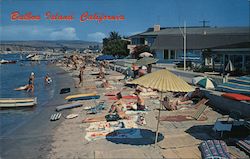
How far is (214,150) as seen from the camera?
867 centimetres

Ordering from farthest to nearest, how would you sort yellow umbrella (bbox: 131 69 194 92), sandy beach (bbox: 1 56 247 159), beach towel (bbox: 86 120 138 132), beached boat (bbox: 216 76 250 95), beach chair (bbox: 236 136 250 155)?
beach towel (bbox: 86 120 138 132), beached boat (bbox: 216 76 250 95), sandy beach (bbox: 1 56 247 159), beach chair (bbox: 236 136 250 155), yellow umbrella (bbox: 131 69 194 92)

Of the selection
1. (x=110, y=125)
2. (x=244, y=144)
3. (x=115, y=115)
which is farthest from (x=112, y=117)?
(x=244, y=144)

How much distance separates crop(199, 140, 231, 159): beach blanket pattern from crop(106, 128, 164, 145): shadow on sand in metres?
1.87

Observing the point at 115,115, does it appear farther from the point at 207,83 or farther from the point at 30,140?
the point at 207,83

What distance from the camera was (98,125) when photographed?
12648 millimetres

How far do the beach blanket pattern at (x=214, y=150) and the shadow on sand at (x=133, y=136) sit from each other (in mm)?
1870

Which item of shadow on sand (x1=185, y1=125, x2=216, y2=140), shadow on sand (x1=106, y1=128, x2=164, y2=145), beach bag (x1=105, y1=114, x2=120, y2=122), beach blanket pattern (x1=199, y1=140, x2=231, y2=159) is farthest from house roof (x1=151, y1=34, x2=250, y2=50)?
beach blanket pattern (x1=199, y1=140, x2=231, y2=159)

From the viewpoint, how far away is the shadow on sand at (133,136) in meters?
10.4

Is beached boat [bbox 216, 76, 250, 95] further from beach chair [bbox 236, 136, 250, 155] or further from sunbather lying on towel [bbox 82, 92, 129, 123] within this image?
sunbather lying on towel [bbox 82, 92, 129, 123]

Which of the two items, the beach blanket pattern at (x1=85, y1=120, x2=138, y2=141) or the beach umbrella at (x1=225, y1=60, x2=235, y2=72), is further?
the beach umbrella at (x1=225, y1=60, x2=235, y2=72)

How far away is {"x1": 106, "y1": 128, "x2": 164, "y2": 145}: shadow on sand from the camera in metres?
10.4

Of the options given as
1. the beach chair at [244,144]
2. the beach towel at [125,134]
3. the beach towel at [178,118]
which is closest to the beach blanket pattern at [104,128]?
the beach towel at [125,134]

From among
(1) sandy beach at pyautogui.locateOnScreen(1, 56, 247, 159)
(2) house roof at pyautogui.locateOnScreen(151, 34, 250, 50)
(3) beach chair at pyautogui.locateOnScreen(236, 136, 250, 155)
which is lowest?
(1) sandy beach at pyautogui.locateOnScreen(1, 56, 247, 159)

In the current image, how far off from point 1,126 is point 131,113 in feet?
23.0
